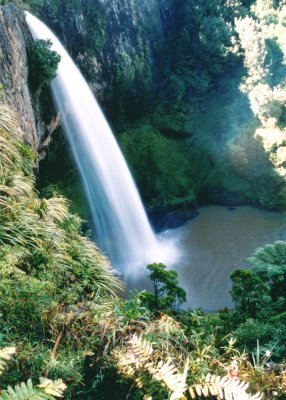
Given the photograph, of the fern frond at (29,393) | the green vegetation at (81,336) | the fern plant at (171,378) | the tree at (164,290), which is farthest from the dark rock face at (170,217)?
the fern frond at (29,393)

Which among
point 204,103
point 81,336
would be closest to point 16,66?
point 81,336

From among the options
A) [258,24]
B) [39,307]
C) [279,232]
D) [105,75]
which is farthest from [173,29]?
[39,307]

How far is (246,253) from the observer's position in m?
16.1

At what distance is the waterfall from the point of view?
52.1 feet

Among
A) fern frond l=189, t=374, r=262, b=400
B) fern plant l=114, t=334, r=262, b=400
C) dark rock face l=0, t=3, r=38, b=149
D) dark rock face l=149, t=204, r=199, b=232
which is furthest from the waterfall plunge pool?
fern frond l=189, t=374, r=262, b=400

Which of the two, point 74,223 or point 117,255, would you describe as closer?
point 74,223

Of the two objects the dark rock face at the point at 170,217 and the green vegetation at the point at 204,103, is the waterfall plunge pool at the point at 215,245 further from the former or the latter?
the green vegetation at the point at 204,103

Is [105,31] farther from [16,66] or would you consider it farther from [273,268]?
[273,268]

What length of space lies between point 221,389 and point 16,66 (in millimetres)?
10071

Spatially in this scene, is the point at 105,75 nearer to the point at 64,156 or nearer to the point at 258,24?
the point at 64,156

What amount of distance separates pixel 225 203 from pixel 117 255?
7538 millimetres

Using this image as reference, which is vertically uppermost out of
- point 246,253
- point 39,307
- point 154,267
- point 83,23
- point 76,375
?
point 83,23

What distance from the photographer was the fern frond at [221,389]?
7.55ft

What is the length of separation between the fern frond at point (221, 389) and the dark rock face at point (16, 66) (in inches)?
327
